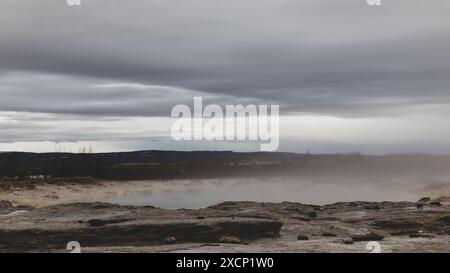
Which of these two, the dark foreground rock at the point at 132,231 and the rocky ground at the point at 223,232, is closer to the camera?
the rocky ground at the point at 223,232

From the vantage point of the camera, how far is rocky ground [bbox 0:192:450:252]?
105ft

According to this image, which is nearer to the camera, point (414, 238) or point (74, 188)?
point (414, 238)

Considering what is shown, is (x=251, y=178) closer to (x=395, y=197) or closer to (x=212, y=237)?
(x=395, y=197)

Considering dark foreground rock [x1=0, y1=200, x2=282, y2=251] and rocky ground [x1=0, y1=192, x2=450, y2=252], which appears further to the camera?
dark foreground rock [x1=0, y1=200, x2=282, y2=251]

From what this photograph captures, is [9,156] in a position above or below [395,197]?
above

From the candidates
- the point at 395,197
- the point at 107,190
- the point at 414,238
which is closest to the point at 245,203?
the point at 414,238

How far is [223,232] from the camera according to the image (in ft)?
118

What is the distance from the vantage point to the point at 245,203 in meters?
55.4

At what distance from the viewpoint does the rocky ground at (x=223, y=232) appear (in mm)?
32156

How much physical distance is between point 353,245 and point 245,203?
2350 cm

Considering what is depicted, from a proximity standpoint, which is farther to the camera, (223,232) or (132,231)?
(132,231)
